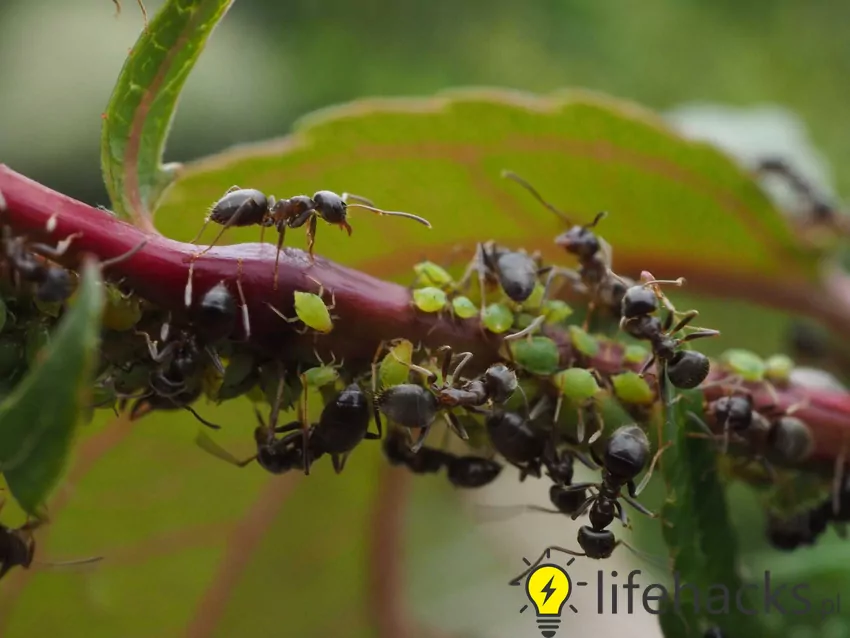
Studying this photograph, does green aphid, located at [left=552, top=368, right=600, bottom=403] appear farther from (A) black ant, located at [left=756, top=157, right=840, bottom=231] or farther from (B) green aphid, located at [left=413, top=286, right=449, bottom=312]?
(A) black ant, located at [left=756, top=157, right=840, bottom=231]

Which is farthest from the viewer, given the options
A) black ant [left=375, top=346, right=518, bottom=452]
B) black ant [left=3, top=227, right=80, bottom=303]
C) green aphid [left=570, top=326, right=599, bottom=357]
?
green aphid [left=570, top=326, right=599, bottom=357]

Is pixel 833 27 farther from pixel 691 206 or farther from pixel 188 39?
pixel 188 39

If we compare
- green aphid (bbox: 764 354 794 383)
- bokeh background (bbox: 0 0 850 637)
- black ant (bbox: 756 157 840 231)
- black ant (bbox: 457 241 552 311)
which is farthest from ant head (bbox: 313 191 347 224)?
black ant (bbox: 756 157 840 231)

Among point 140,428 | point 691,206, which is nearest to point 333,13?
point 691,206

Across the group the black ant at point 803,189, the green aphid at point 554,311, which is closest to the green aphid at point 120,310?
the green aphid at point 554,311

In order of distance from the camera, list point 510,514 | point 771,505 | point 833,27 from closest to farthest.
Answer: point 771,505, point 510,514, point 833,27

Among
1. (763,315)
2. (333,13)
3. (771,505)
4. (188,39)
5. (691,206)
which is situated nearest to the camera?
(188,39)
